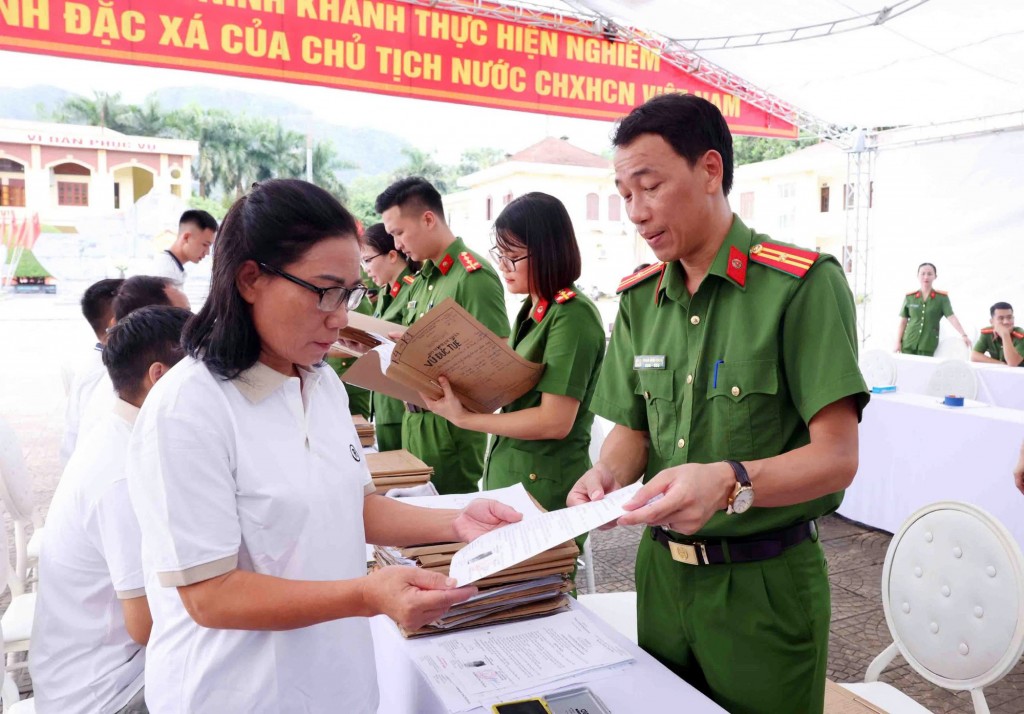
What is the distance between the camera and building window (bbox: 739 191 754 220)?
19.8 meters

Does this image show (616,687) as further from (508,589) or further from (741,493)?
(741,493)

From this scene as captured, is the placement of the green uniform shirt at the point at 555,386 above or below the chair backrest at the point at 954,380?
above

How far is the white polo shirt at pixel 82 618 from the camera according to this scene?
1.41 metres

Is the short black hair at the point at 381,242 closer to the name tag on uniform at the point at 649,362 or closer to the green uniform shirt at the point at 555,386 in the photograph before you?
the green uniform shirt at the point at 555,386

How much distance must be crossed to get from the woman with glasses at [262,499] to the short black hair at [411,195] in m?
1.77

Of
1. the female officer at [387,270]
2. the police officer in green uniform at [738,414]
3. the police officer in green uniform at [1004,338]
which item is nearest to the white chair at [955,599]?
the police officer in green uniform at [738,414]

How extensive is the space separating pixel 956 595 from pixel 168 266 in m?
4.76

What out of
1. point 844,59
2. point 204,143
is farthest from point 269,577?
point 204,143

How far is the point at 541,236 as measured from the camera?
2.11m

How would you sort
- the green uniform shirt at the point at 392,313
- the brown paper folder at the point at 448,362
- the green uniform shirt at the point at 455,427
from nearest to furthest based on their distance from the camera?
the brown paper folder at the point at 448,362
the green uniform shirt at the point at 455,427
the green uniform shirt at the point at 392,313

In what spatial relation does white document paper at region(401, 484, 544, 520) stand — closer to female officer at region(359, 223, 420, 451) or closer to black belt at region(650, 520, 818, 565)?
black belt at region(650, 520, 818, 565)

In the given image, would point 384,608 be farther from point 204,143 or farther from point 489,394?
point 204,143

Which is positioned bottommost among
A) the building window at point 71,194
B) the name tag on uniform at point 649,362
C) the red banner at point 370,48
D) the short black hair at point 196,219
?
the name tag on uniform at point 649,362

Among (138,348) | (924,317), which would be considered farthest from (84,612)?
(924,317)
